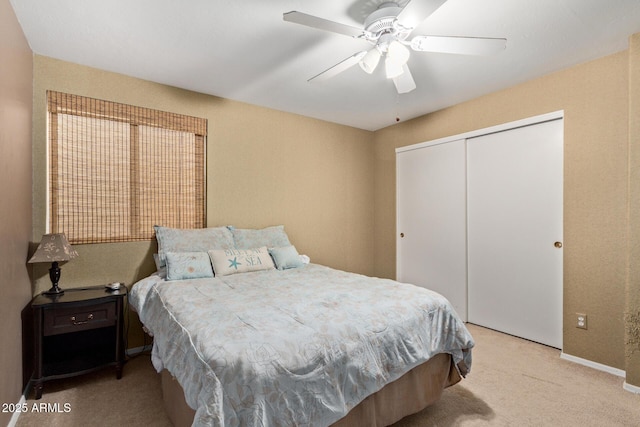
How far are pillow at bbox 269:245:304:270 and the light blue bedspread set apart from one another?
69 cm

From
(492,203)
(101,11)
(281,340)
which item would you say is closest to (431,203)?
(492,203)

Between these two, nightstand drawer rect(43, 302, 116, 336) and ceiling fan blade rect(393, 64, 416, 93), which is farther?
ceiling fan blade rect(393, 64, 416, 93)

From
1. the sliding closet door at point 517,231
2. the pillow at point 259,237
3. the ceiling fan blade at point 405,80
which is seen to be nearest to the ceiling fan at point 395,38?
the ceiling fan blade at point 405,80

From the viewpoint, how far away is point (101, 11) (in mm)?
1959

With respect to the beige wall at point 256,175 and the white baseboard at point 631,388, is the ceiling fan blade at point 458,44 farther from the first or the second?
the white baseboard at point 631,388

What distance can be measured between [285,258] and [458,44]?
220 centimetres

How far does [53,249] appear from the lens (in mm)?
2254

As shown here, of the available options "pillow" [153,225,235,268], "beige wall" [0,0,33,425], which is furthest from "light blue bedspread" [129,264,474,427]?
"beige wall" [0,0,33,425]

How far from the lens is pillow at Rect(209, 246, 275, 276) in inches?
108

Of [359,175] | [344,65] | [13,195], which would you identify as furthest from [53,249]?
[359,175]

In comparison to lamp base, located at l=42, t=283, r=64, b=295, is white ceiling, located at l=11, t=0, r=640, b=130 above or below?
above

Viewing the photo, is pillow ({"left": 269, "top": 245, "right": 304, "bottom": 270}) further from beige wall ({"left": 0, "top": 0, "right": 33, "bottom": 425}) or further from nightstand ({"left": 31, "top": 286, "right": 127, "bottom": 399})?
beige wall ({"left": 0, "top": 0, "right": 33, "bottom": 425})

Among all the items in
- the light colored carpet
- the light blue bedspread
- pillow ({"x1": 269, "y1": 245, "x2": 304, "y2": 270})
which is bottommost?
the light colored carpet

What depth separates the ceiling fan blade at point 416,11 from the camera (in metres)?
1.52
